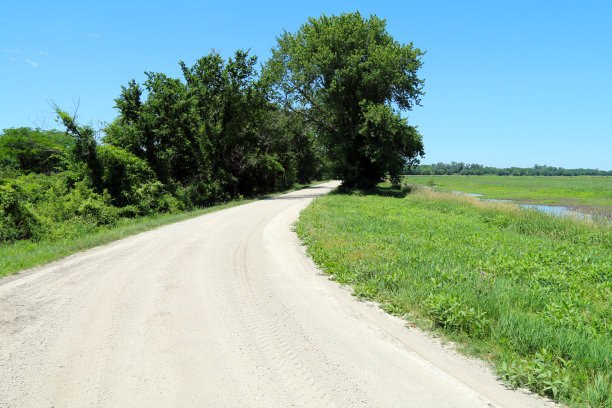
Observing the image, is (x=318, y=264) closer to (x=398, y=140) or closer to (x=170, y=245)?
(x=170, y=245)

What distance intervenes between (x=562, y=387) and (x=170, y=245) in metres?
9.88

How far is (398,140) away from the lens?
30.6m

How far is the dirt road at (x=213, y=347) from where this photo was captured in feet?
11.2

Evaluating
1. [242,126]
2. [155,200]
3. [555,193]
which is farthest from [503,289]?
[555,193]

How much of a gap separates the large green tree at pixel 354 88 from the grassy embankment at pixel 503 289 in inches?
715

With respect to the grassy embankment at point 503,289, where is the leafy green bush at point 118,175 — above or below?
above

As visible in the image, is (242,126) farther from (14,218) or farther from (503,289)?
(503,289)

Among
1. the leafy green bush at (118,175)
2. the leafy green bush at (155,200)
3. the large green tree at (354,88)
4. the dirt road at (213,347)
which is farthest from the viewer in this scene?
the large green tree at (354,88)

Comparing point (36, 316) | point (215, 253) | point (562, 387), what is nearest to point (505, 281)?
point (562, 387)

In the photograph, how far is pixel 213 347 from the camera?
434cm

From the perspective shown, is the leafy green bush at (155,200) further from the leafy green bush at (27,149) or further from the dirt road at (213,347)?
the leafy green bush at (27,149)

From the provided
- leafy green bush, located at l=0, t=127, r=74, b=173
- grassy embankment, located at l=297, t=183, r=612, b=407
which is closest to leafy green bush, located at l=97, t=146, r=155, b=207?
grassy embankment, located at l=297, t=183, r=612, b=407

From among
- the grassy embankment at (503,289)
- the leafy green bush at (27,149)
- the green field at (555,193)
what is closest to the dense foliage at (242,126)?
the leafy green bush at (27,149)

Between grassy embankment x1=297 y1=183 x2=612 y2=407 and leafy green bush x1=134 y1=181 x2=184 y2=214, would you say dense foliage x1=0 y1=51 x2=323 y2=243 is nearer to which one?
leafy green bush x1=134 y1=181 x2=184 y2=214
